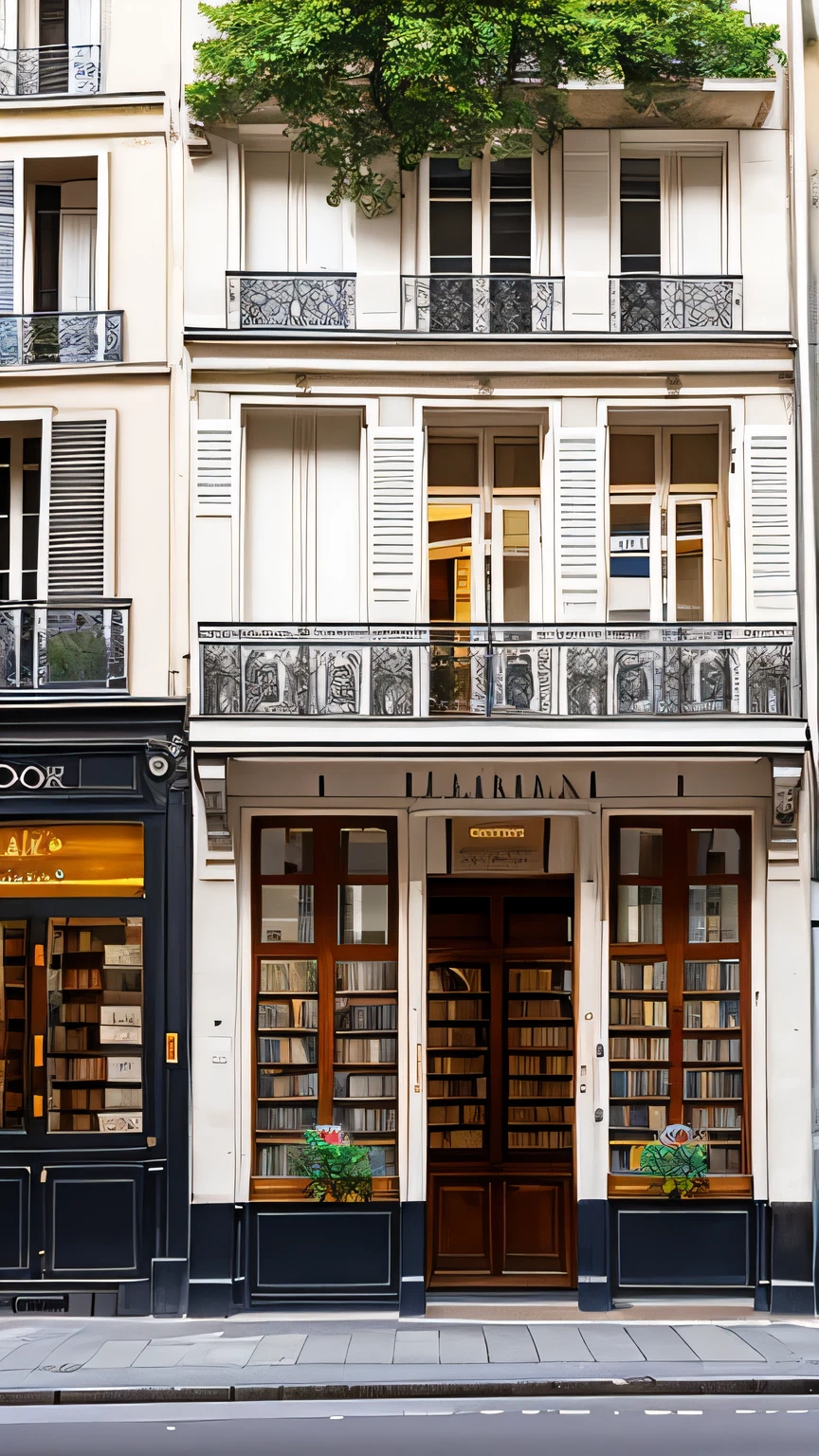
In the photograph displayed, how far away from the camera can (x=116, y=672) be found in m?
13.0

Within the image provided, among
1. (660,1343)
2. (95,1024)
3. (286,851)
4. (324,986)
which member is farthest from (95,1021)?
(660,1343)

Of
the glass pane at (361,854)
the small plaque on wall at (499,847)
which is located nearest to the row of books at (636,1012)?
the small plaque on wall at (499,847)

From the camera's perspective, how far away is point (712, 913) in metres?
13.2

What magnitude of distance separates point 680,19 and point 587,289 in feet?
8.14

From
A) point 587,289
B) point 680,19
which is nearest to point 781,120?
point 680,19

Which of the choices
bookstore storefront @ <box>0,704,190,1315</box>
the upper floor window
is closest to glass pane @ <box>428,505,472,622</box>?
the upper floor window

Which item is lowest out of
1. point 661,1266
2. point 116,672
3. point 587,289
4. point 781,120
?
point 661,1266

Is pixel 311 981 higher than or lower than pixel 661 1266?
higher

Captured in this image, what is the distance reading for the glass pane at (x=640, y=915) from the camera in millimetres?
13234

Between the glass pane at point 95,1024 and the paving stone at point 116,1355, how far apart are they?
6.07ft

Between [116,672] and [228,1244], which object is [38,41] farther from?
[228,1244]

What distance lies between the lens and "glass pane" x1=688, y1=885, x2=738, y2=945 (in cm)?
1317

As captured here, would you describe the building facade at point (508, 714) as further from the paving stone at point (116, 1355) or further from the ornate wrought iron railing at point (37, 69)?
the ornate wrought iron railing at point (37, 69)

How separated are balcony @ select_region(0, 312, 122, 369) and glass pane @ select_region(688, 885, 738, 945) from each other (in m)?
7.20
